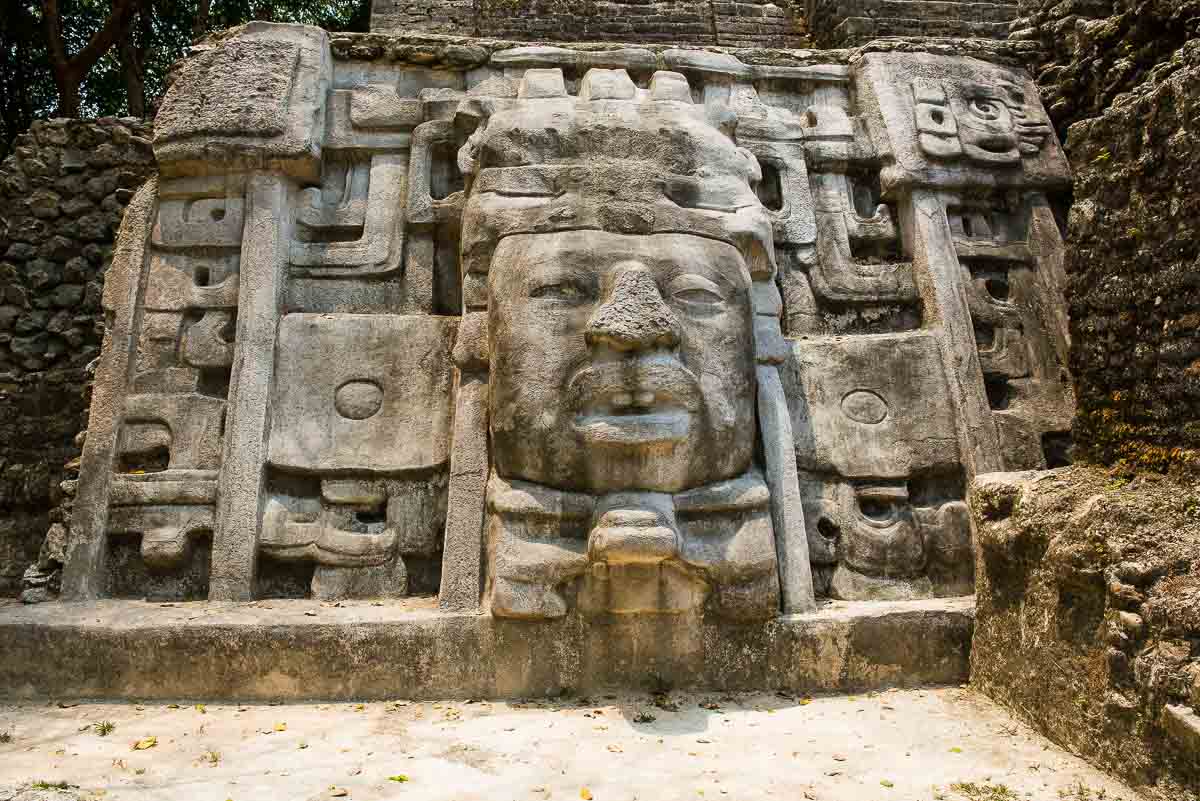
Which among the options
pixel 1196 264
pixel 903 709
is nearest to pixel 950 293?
pixel 1196 264

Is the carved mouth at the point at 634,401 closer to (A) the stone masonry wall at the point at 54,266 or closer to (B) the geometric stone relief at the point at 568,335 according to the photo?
(B) the geometric stone relief at the point at 568,335

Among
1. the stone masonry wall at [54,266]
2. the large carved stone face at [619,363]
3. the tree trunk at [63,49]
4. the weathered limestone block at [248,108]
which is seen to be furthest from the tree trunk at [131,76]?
the large carved stone face at [619,363]

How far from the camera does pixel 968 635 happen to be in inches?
158

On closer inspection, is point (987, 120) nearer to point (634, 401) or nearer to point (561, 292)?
point (561, 292)

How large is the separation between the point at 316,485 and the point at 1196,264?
3744mm

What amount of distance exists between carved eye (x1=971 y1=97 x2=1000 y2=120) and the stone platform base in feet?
11.5

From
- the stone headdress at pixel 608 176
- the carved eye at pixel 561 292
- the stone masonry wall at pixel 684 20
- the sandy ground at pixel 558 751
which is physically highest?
the stone masonry wall at pixel 684 20

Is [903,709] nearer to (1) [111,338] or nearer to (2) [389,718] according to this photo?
(2) [389,718]

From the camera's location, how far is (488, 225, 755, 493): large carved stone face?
12.6 feet

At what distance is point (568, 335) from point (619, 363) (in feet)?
0.94

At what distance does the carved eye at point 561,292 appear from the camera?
4.06 meters

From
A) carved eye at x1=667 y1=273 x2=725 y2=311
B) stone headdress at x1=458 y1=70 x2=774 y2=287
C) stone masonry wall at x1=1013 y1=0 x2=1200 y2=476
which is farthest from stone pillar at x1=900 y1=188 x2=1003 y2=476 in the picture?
carved eye at x1=667 y1=273 x2=725 y2=311

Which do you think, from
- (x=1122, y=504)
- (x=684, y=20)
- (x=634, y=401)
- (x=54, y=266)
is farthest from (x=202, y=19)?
(x=1122, y=504)

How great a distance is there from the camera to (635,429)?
3.78 m
